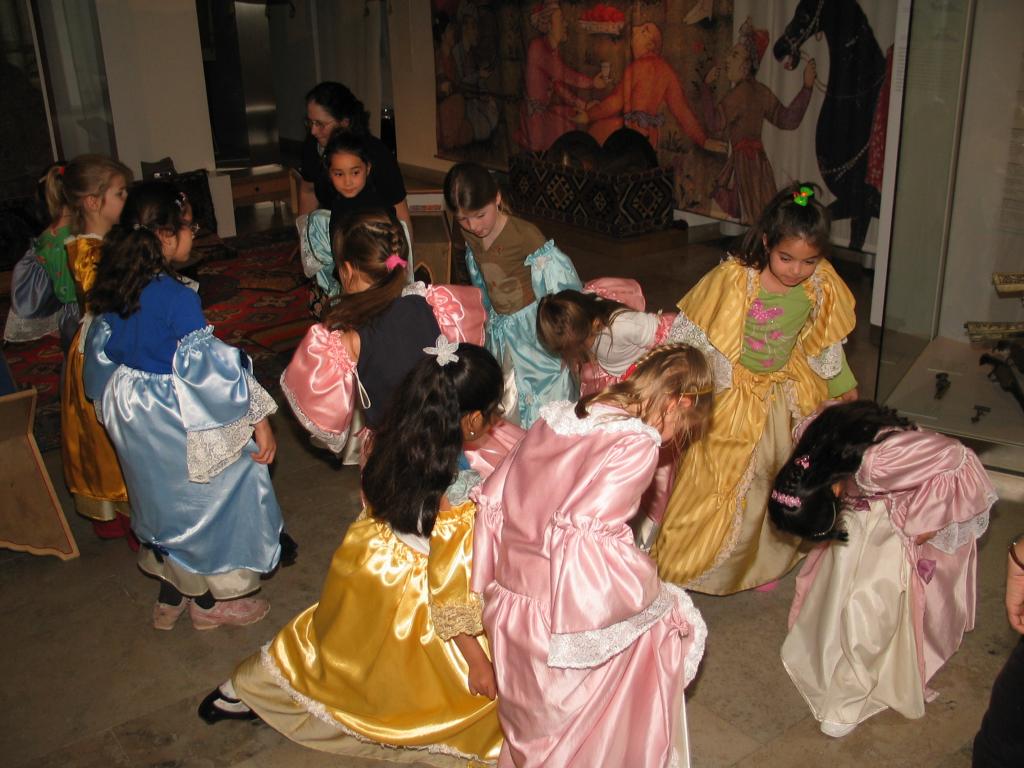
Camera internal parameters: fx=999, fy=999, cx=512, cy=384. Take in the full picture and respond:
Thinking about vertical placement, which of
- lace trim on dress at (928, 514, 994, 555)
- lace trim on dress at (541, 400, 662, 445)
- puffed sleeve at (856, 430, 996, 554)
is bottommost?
lace trim on dress at (928, 514, 994, 555)

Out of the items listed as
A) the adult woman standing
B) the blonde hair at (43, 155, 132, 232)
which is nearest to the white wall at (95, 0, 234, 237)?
the adult woman standing

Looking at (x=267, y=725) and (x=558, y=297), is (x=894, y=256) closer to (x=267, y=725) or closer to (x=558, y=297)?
(x=558, y=297)

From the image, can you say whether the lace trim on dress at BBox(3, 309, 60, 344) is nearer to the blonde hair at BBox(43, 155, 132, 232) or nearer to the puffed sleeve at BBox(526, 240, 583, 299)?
the blonde hair at BBox(43, 155, 132, 232)

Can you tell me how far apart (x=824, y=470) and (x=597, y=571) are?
96 cm

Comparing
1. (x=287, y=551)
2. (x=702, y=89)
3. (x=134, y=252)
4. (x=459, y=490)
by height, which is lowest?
(x=287, y=551)

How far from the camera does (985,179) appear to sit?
4734 millimetres

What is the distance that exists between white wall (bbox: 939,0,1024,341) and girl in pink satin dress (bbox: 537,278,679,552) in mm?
2280

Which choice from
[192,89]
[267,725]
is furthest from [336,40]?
[267,725]

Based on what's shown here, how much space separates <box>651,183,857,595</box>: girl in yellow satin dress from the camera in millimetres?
3189

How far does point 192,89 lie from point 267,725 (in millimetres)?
6247

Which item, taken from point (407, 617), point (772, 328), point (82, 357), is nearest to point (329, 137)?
point (82, 357)

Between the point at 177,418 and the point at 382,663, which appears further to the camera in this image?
the point at 177,418

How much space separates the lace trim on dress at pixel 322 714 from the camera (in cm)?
260

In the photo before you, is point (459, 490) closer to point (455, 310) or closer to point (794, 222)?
point (455, 310)
